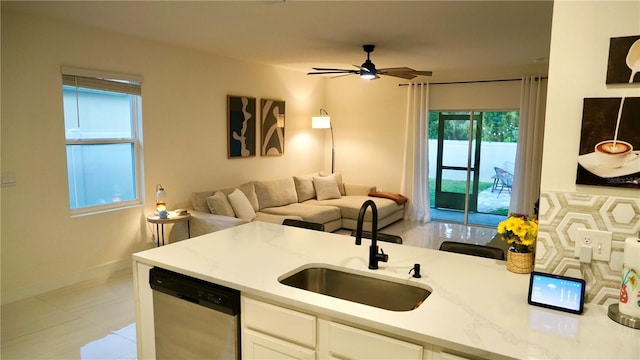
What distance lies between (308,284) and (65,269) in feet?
10.2

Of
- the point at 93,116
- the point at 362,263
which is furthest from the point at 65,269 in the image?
the point at 362,263

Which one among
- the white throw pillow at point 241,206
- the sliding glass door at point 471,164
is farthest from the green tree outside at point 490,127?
the white throw pillow at point 241,206

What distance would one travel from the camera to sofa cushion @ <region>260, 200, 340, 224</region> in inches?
221

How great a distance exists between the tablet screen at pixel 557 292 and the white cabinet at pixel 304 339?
0.52 m

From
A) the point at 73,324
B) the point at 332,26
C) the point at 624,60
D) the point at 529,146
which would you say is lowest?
the point at 73,324

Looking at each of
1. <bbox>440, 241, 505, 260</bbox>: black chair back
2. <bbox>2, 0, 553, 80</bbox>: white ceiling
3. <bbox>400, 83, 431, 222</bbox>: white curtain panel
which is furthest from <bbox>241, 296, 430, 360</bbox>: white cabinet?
<bbox>400, 83, 431, 222</bbox>: white curtain panel

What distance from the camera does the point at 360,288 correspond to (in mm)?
1999

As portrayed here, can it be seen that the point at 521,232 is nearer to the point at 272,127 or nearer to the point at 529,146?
the point at 529,146

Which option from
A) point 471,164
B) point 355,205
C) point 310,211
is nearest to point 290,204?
point 310,211

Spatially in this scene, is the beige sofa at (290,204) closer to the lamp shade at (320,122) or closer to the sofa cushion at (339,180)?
the sofa cushion at (339,180)

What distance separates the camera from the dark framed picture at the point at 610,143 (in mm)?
1449

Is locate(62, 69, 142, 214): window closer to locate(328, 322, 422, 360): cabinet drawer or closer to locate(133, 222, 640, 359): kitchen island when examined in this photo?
locate(133, 222, 640, 359): kitchen island

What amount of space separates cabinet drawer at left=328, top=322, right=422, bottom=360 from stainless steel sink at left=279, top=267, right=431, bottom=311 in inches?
15.7

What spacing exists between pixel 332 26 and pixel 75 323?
3.38m
